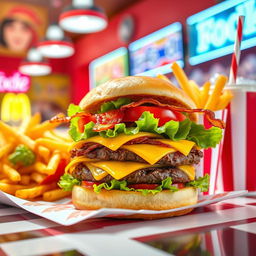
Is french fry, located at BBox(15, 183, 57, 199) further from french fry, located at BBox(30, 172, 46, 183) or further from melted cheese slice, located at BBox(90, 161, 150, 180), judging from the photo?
melted cheese slice, located at BBox(90, 161, 150, 180)

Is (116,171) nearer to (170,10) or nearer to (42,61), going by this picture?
(170,10)

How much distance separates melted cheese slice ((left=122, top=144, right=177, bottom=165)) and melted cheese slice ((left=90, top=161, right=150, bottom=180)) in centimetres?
4

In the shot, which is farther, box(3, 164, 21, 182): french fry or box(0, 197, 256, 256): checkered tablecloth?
box(3, 164, 21, 182): french fry

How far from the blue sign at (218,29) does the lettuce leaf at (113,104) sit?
491 centimetres

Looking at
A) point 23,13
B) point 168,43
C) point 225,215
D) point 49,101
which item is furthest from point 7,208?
point 49,101

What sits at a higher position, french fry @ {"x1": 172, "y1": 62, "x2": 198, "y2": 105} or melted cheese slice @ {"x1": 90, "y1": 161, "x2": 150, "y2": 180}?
french fry @ {"x1": 172, "y1": 62, "x2": 198, "y2": 105}

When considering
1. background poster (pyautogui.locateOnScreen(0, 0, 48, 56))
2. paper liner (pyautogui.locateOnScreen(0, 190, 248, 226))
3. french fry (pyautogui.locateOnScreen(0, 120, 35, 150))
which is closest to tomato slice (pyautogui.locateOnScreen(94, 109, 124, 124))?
paper liner (pyautogui.locateOnScreen(0, 190, 248, 226))

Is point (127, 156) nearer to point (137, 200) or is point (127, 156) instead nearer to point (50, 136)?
point (137, 200)

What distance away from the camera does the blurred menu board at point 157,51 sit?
307 inches

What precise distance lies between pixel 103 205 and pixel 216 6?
19.6 ft

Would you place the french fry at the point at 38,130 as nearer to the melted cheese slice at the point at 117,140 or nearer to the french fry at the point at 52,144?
the french fry at the point at 52,144

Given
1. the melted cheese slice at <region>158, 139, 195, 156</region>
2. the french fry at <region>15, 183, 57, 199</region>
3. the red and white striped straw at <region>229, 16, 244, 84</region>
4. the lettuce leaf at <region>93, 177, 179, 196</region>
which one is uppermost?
the red and white striped straw at <region>229, 16, 244, 84</region>

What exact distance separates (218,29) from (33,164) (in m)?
5.44

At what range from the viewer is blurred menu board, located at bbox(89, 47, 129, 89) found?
9.85m
